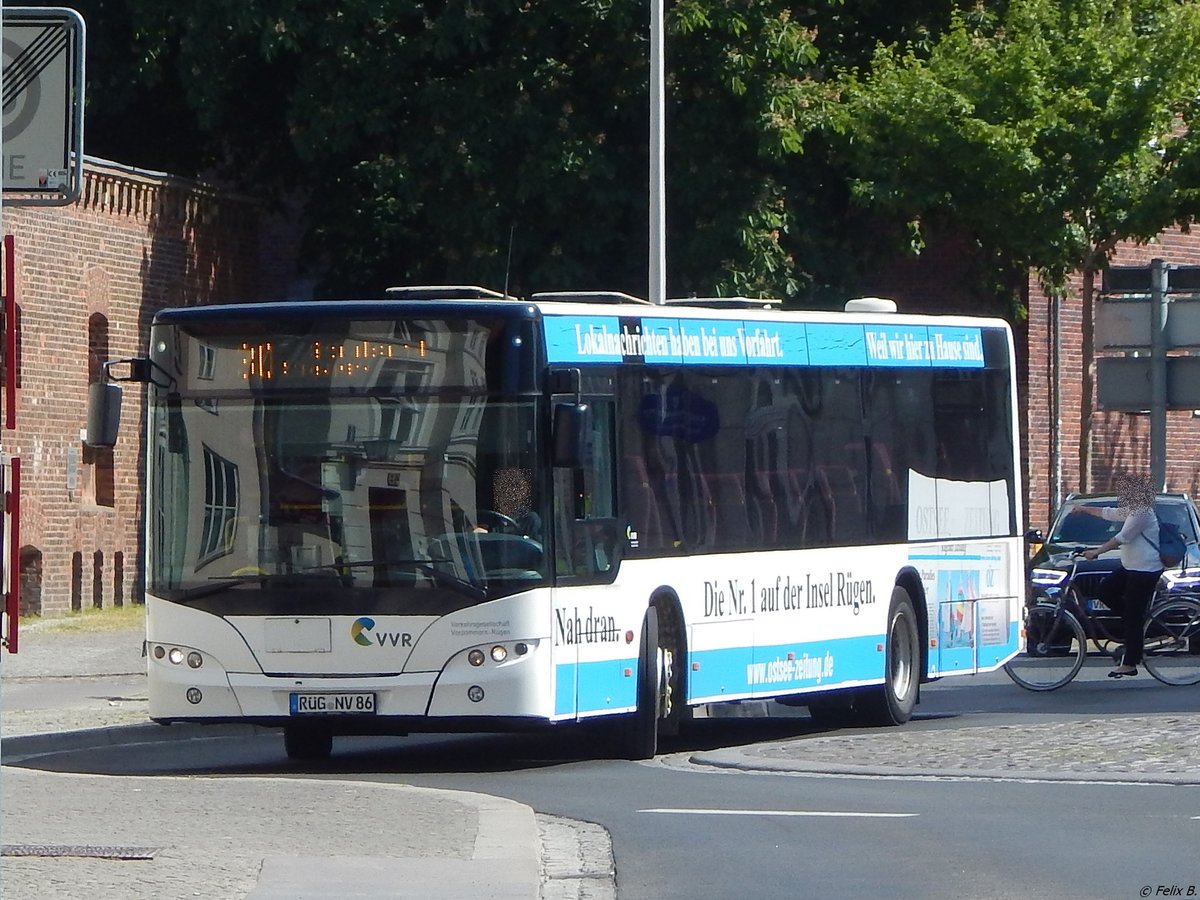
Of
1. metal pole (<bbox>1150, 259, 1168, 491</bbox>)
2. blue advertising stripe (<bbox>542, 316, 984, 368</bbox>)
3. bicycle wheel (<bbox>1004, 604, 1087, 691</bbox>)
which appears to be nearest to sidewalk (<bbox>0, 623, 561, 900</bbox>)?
blue advertising stripe (<bbox>542, 316, 984, 368</bbox>)

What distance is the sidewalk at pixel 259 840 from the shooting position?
888cm

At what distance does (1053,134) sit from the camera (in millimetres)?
29125

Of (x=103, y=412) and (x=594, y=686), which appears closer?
(x=103, y=412)

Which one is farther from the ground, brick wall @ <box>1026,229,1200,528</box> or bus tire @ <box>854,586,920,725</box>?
brick wall @ <box>1026,229,1200,528</box>

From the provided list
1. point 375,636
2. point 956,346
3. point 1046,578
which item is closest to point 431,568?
point 375,636

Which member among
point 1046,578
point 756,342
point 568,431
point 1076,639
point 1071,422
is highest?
point 1071,422

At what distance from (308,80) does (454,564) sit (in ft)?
63.7

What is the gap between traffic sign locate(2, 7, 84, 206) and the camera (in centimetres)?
816

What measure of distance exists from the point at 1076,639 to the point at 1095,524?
5.29 meters

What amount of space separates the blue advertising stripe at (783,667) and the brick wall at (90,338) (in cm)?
1328

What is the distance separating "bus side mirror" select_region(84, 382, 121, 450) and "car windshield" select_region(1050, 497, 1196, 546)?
13719 millimetres

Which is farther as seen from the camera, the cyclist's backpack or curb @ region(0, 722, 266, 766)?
the cyclist's backpack

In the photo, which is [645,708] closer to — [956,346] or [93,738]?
[93,738]

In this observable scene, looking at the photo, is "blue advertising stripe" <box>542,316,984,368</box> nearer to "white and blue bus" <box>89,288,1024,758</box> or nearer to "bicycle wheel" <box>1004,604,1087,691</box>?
"white and blue bus" <box>89,288,1024,758</box>
